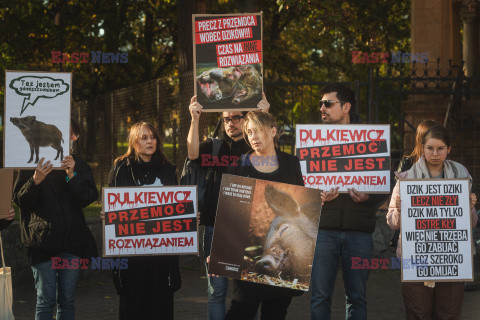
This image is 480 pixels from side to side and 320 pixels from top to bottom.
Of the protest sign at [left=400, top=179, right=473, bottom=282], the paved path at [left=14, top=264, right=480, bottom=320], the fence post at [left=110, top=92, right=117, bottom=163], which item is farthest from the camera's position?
the fence post at [left=110, top=92, right=117, bottom=163]

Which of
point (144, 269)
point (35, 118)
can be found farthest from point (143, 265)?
point (35, 118)

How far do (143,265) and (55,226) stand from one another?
29.8 inches

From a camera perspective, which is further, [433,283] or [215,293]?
[215,293]

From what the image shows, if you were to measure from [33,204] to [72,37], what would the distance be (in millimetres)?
18474

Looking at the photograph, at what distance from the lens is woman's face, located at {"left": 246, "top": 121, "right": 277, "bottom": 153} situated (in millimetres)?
4957

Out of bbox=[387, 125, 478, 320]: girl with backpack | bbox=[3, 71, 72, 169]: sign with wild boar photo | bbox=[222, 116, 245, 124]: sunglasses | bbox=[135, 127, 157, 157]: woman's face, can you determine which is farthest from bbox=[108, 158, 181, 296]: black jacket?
bbox=[387, 125, 478, 320]: girl with backpack

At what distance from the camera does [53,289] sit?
5555 millimetres

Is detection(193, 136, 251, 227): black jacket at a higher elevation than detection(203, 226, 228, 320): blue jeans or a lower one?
higher

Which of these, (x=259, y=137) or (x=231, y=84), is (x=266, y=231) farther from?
(x=231, y=84)

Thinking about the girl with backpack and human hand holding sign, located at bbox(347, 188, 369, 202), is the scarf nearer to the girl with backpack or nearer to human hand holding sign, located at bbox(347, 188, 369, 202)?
the girl with backpack

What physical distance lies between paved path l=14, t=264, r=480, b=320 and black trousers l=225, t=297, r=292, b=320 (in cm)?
274

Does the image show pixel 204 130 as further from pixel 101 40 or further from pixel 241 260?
pixel 101 40

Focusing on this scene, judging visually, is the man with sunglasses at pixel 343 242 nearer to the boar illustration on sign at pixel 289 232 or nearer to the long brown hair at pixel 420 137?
the long brown hair at pixel 420 137

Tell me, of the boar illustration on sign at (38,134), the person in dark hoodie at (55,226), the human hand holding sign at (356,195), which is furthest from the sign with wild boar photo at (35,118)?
the human hand holding sign at (356,195)
